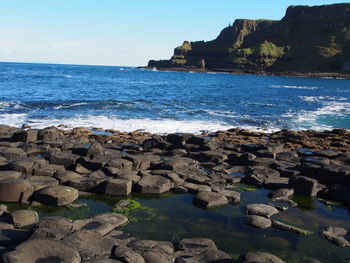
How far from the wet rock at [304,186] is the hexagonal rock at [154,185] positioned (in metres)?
3.79

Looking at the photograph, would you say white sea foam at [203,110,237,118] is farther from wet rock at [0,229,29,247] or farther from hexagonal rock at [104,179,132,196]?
wet rock at [0,229,29,247]

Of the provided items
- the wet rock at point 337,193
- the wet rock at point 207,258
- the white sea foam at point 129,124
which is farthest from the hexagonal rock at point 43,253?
the white sea foam at point 129,124

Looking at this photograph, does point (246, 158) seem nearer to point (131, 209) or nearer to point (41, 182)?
point (131, 209)

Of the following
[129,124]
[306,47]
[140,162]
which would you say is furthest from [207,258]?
[306,47]

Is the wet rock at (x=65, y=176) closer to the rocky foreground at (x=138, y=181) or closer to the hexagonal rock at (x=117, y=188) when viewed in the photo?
the rocky foreground at (x=138, y=181)

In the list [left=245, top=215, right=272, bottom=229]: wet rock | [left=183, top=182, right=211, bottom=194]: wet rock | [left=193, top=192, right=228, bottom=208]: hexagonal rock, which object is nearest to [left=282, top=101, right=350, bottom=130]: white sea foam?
[left=183, top=182, right=211, bottom=194]: wet rock

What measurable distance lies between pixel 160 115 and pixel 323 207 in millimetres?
21011

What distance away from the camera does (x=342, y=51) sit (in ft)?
535

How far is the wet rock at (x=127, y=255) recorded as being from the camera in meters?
6.46

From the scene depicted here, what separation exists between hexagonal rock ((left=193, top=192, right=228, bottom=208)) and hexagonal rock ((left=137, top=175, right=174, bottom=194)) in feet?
3.80

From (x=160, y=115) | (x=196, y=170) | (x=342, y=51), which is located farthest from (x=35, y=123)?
(x=342, y=51)

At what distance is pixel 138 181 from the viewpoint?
11664mm

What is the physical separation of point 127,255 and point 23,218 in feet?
10.3

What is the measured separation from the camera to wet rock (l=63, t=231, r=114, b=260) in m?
6.66
